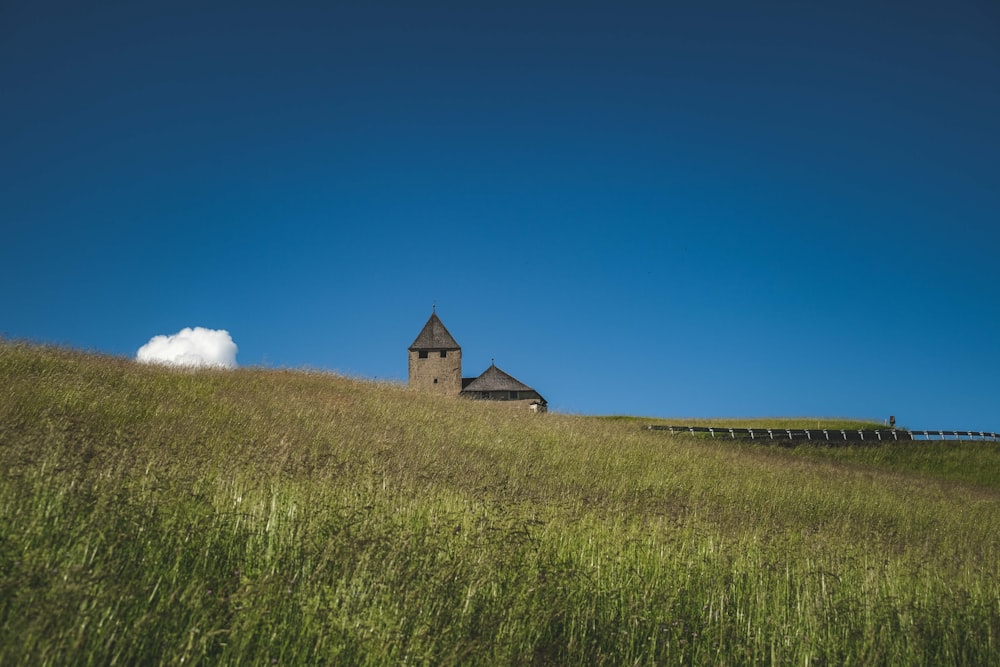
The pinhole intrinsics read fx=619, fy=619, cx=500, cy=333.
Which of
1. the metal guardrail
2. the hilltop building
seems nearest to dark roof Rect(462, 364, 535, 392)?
the hilltop building

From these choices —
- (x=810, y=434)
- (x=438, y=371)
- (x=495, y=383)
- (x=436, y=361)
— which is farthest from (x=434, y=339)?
(x=810, y=434)

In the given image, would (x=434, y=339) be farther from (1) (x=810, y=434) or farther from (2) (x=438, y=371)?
(1) (x=810, y=434)

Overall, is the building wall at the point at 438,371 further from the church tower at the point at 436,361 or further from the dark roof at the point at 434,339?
the dark roof at the point at 434,339

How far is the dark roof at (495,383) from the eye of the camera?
5244 cm

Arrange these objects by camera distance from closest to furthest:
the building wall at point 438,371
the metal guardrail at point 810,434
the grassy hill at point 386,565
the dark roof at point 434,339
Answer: the grassy hill at point 386,565
the metal guardrail at point 810,434
the building wall at point 438,371
the dark roof at point 434,339

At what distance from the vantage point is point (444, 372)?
167 ft

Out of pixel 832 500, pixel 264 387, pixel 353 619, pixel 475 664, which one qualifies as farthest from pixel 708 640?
pixel 264 387

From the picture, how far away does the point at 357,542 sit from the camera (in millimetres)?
4695

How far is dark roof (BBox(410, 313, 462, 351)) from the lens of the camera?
167 feet

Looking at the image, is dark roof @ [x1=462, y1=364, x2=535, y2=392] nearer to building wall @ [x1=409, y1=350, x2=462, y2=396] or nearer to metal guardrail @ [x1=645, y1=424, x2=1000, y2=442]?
building wall @ [x1=409, y1=350, x2=462, y2=396]

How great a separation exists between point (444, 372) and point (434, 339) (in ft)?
9.40

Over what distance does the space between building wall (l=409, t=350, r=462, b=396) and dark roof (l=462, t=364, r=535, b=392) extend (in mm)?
2159

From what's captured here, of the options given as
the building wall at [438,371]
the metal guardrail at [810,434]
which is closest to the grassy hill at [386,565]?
the metal guardrail at [810,434]

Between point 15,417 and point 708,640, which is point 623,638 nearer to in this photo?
point 708,640
